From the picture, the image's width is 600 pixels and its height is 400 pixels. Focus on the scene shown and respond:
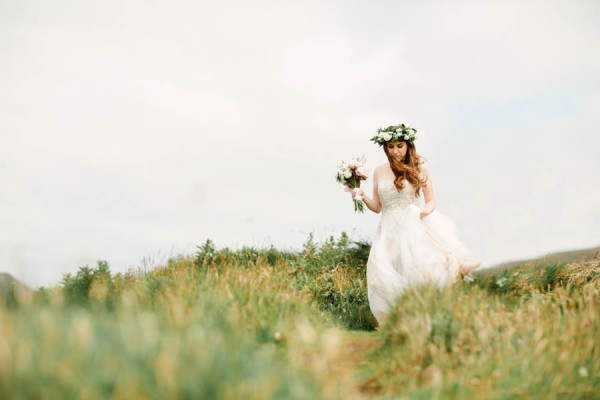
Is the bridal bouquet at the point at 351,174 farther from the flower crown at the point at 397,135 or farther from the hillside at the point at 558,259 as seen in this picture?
the hillside at the point at 558,259

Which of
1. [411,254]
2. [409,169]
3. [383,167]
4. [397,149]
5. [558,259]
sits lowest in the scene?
[558,259]

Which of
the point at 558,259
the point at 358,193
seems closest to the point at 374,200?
the point at 358,193

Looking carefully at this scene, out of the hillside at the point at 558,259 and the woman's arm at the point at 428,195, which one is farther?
the hillside at the point at 558,259

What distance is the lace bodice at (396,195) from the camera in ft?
32.0

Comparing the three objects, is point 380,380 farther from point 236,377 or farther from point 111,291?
point 111,291

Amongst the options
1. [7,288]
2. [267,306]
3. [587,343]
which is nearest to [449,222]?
[587,343]

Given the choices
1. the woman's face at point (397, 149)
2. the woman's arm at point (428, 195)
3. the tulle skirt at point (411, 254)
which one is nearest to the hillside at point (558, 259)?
the tulle skirt at point (411, 254)

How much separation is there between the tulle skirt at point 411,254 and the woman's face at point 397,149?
37.9 inches

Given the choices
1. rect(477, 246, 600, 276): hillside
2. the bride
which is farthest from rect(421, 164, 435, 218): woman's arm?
rect(477, 246, 600, 276): hillside

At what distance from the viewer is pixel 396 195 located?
385 inches

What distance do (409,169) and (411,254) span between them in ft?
4.97

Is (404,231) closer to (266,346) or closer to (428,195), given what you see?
(428,195)

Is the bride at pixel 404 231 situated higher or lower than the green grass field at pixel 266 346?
higher

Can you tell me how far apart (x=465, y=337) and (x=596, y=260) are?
889 cm
